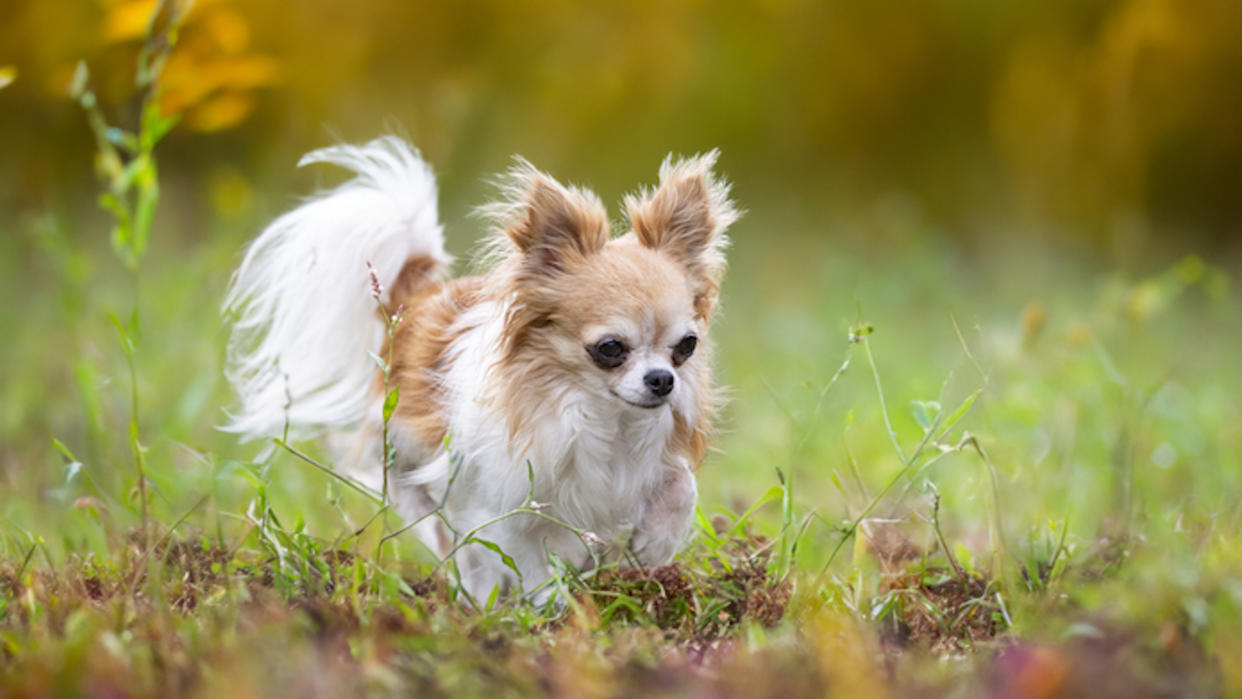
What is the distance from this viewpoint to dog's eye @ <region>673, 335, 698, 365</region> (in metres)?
3.18

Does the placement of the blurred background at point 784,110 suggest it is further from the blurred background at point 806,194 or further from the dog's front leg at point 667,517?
the dog's front leg at point 667,517

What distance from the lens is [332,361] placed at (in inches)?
154

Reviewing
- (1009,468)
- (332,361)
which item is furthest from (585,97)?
(1009,468)

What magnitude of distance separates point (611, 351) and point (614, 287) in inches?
7.2

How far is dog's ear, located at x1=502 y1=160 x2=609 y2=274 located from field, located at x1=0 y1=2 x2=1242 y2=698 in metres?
0.65

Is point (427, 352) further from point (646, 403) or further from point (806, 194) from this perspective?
point (806, 194)

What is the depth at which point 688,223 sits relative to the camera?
11.4ft

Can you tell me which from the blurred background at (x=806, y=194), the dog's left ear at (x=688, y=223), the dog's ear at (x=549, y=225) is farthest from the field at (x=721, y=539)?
the dog's ear at (x=549, y=225)

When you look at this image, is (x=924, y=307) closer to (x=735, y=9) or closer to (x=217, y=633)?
(x=735, y=9)

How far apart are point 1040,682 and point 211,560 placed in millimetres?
2086

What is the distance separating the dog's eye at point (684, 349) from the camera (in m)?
3.18

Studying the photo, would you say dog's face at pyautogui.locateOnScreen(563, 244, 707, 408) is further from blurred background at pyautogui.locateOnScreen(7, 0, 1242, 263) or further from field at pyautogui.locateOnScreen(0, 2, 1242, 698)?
blurred background at pyautogui.locateOnScreen(7, 0, 1242, 263)

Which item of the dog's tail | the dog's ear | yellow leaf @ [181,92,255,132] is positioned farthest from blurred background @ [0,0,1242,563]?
the dog's ear

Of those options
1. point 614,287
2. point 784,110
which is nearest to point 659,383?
point 614,287
